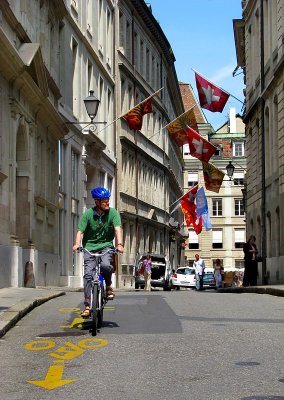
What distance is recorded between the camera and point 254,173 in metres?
42.6

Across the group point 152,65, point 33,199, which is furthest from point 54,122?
point 152,65

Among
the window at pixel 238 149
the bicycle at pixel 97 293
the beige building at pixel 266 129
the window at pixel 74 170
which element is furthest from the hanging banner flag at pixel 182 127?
the window at pixel 238 149

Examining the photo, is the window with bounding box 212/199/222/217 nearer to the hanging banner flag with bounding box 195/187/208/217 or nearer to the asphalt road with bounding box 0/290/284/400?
the hanging banner flag with bounding box 195/187/208/217

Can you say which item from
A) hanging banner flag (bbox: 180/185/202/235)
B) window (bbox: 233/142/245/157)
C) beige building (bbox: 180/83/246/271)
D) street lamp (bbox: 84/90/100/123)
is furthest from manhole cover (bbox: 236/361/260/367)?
window (bbox: 233/142/245/157)

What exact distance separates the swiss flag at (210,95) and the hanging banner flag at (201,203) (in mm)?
14581

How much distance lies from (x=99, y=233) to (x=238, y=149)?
9670cm

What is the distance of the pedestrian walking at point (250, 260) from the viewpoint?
29.1 m

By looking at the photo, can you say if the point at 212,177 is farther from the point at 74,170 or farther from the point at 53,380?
the point at 53,380

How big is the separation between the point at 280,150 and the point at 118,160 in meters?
15.5

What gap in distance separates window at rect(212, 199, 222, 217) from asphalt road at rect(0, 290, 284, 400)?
89693 mm

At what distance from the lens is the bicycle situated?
35.2 feet

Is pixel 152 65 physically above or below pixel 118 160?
above

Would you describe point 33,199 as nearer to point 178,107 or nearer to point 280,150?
point 280,150

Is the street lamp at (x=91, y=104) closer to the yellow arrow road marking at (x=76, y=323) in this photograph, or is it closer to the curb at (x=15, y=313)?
the curb at (x=15, y=313)
